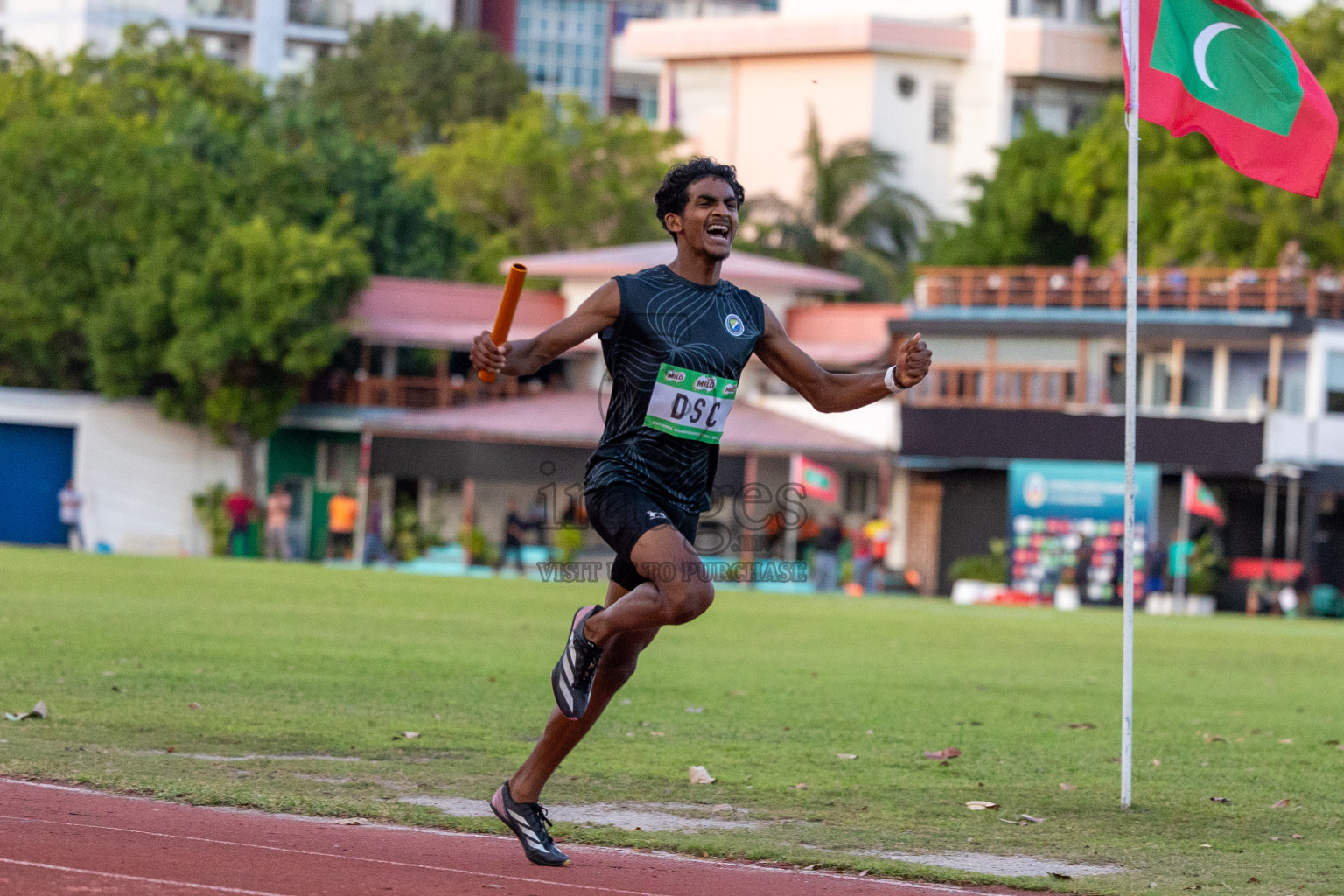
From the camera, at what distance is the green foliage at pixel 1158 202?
166 feet

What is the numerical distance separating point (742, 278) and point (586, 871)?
42.9 metres

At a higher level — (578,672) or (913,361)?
(913,361)

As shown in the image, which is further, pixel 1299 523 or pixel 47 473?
pixel 47 473

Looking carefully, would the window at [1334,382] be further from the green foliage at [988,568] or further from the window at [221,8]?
the window at [221,8]

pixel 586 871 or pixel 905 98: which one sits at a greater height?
pixel 905 98

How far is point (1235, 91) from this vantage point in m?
10.7

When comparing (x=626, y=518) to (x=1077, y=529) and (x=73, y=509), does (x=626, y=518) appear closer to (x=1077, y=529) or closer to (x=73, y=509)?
(x=1077, y=529)

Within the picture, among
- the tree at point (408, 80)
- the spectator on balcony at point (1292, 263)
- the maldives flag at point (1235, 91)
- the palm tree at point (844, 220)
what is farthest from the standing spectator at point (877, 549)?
the tree at point (408, 80)

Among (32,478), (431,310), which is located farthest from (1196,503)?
(32,478)

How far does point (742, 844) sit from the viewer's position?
783 cm

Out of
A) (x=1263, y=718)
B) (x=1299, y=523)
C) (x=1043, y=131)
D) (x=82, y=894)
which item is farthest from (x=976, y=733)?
(x=1043, y=131)

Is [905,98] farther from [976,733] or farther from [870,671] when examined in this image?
[976,733]

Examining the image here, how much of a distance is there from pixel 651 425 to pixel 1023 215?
5517 cm

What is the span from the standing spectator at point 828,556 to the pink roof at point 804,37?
34.6 metres
